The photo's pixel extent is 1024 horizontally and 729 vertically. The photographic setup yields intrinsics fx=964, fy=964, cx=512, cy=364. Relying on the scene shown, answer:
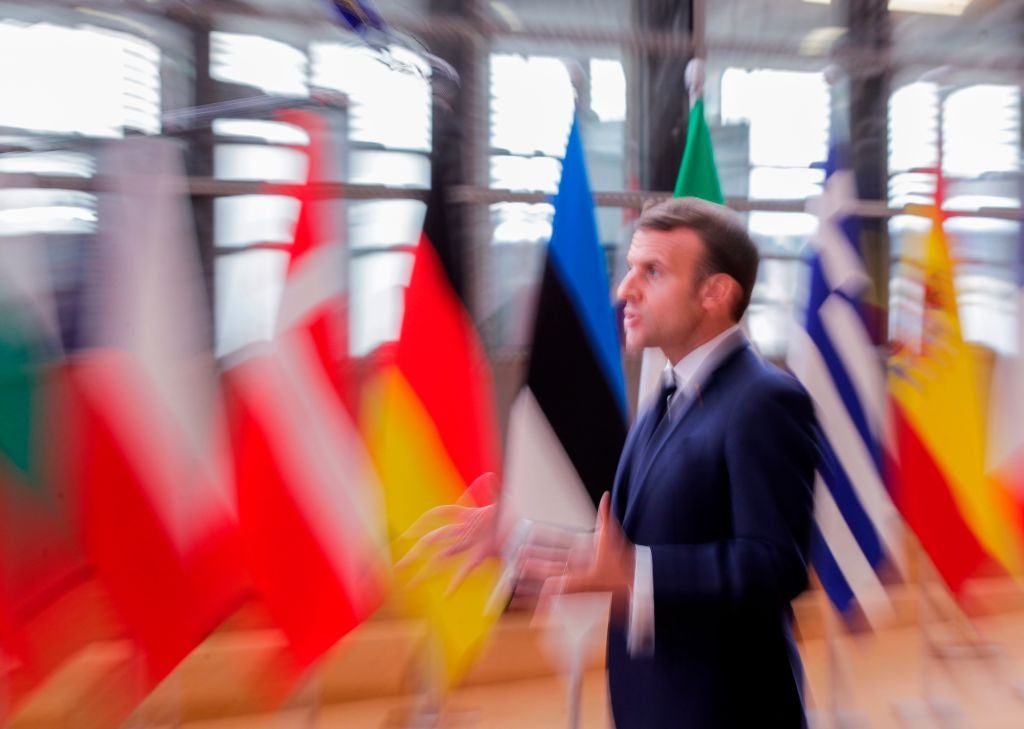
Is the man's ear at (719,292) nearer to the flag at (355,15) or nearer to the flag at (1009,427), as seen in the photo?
the flag at (355,15)

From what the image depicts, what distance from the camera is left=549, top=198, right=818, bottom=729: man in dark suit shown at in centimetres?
122

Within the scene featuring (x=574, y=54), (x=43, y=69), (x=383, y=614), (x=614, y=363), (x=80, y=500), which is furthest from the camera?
(x=574, y=54)

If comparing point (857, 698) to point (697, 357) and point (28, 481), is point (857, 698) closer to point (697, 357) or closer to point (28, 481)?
point (697, 357)

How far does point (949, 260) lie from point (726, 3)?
1.46 metres

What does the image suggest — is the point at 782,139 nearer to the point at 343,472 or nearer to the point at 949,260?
the point at 949,260

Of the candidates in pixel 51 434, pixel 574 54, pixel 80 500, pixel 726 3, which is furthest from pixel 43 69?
pixel 726 3

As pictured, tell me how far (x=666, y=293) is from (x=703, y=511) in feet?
1.08

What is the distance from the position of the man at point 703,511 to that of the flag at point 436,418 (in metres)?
0.82

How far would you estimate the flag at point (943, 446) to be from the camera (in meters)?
2.67

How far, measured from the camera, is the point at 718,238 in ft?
4.65

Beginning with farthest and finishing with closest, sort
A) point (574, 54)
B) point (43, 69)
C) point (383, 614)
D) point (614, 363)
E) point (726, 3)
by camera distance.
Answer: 1. point (726, 3)
2. point (574, 54)
3. point (383, 614)
4. point (43, 69)
5. point (614, 363)

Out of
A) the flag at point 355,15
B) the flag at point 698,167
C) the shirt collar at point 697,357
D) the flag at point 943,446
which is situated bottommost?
the flag at point 943,446

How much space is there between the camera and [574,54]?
11.0ft

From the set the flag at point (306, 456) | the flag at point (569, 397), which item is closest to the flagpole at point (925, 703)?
the flag at point (569, 397)
